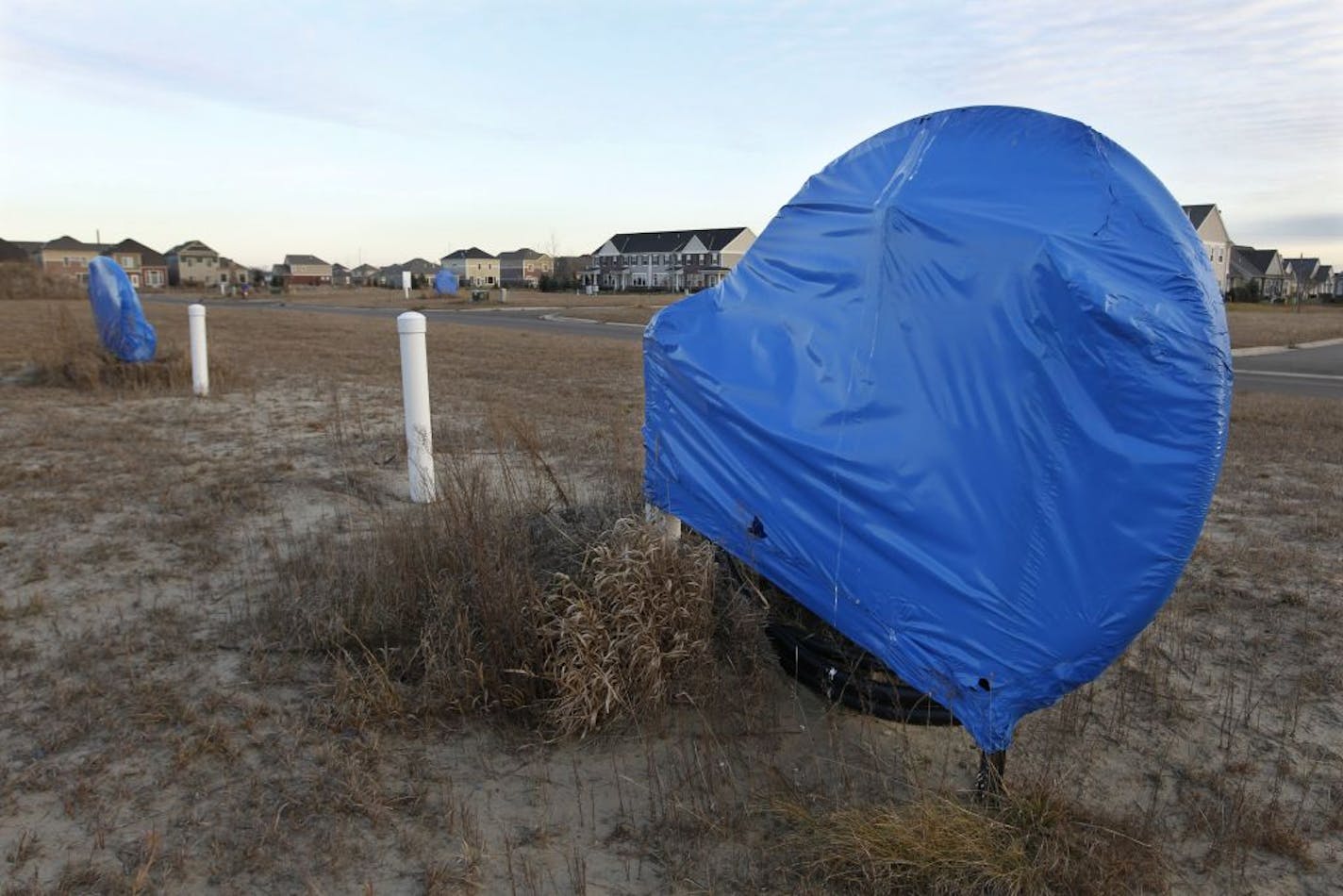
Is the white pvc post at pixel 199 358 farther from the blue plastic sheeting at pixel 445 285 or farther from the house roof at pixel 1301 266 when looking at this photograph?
the house roof at pixel 1301 266

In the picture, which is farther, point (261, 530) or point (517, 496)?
point (261, 530)

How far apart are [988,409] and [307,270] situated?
154591mm

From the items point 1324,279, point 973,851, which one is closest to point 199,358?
point 973,851

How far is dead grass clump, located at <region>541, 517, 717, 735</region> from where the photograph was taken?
357cm

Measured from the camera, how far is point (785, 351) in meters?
3.61

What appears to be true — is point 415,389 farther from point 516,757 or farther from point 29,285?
point 29,285

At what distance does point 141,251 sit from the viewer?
124000 mm

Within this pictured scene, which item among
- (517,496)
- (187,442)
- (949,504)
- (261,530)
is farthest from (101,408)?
(949,504)

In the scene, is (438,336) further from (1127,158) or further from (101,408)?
(1127,158)

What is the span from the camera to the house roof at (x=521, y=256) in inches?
5305

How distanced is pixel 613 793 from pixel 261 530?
3.95 meters

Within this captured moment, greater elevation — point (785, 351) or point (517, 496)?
point (785, 351)

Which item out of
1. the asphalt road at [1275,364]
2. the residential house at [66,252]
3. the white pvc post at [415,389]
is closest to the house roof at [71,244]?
the residential house at [66,252]

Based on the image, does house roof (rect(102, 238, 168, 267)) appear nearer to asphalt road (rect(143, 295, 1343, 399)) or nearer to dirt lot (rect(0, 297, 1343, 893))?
asphalt road (rect(143, 295, 1343, 399))
